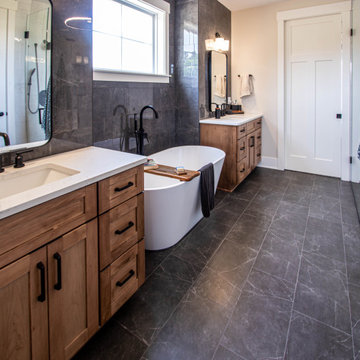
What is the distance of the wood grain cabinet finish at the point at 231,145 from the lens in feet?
11.4

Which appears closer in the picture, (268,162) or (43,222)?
(43,222)

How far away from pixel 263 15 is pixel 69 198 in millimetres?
4393

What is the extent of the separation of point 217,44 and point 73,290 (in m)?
3.73

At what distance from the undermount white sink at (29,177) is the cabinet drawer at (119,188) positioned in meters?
0.17

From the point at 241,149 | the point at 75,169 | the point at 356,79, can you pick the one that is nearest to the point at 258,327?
the point at 75,169

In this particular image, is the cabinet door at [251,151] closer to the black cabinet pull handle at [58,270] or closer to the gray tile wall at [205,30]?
the gray tile wall at [205,30]

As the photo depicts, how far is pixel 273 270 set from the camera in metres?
2.02

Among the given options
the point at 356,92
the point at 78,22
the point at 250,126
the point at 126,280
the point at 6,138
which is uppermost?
the point at 78,22

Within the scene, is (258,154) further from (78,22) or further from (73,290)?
(73,290)

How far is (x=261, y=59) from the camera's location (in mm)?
4328

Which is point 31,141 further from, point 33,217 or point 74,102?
point 33,217

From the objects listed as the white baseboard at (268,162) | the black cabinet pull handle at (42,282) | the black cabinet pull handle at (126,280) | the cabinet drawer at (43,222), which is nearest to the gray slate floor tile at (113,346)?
the black cabinet pull handle at (126,280)

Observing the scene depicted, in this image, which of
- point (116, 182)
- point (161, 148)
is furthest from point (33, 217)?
point (161, 148)

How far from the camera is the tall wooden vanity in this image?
96 centimetres
